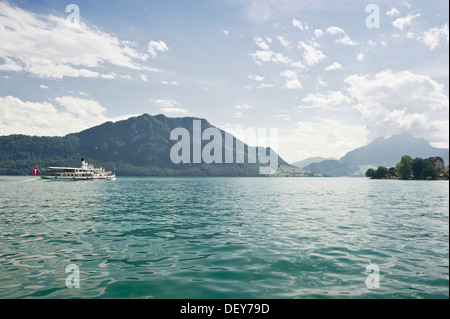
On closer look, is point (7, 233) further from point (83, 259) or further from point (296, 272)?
point (296, 272)

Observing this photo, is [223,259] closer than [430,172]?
Yes

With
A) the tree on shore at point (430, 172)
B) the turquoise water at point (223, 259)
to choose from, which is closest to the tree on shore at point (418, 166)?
the tree on shore at point (430, 172)

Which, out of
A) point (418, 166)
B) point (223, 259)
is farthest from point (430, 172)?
point (223, 259)

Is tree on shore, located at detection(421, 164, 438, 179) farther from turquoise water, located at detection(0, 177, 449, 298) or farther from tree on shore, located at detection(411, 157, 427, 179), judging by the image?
turquoise water, located at detection(0, 177, 449, 298)

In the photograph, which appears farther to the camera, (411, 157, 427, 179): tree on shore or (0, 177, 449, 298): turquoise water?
(411, 157, 427, 179): tree on shore

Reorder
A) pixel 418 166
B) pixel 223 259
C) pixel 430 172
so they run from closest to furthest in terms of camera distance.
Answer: pixel 223 259
pixel 430 172
pixel 418 166

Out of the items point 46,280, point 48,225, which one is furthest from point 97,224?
point 46,280

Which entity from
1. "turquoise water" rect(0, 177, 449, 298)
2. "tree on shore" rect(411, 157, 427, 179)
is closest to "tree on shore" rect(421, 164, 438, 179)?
"tree on shore" rect(411, 157, 427, 179)

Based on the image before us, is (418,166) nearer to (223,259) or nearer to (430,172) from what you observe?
(430,172)

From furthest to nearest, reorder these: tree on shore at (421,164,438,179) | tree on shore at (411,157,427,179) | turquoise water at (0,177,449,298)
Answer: tree on shore at (411,157,427,179), tree on shore at (421,164,438,179), turquoise water at (0,177,449,298)

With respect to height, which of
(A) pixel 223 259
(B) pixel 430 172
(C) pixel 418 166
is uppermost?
(C) pixel 418 166

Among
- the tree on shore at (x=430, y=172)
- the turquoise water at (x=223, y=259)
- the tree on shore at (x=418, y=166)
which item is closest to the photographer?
the turquoise water at (x=223, y=259)

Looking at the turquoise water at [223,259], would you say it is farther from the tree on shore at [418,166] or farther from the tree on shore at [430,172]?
the tree on shore at [418,166]

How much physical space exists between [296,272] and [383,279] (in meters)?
3.67
